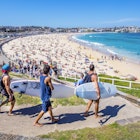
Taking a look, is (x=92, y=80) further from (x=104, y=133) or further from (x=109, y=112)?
(x=104, y=133)

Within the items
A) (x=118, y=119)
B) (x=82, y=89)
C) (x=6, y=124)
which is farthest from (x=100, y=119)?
(x=6, y=124)

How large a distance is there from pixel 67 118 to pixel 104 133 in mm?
1506

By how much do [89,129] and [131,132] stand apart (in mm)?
920

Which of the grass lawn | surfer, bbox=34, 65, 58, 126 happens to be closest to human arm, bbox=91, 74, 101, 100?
the grass lawn

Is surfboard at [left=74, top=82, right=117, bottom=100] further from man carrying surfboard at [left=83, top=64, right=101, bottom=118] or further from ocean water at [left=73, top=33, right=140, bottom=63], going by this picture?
ocean water at [left=73, top=33, right=140, bottom=63]

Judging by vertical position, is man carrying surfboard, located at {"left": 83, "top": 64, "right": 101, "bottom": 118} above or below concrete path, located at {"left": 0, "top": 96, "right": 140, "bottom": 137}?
above

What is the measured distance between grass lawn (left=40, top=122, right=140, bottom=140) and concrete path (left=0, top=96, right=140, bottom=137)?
0.33m

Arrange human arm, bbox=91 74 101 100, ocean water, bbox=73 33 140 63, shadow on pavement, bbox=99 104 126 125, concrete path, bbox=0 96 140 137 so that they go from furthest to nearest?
ocean water, bbox=73 33 140 63 < shadow on pavement, bbox=99 104 126 125 < human arm, bbox=91 74 101 100 < concrete path, bbox=0 96 140 137

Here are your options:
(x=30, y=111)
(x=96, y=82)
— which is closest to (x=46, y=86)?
(x=96, y=82)

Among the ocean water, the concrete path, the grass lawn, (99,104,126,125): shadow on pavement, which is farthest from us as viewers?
the ocean water

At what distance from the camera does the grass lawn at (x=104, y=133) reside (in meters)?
5.94

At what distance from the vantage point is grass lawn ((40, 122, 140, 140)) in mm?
5944

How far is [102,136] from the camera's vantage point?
19.7ft

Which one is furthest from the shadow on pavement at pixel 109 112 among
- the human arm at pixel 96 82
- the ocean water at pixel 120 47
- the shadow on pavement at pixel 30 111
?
the ocean water at pixel 120 47
